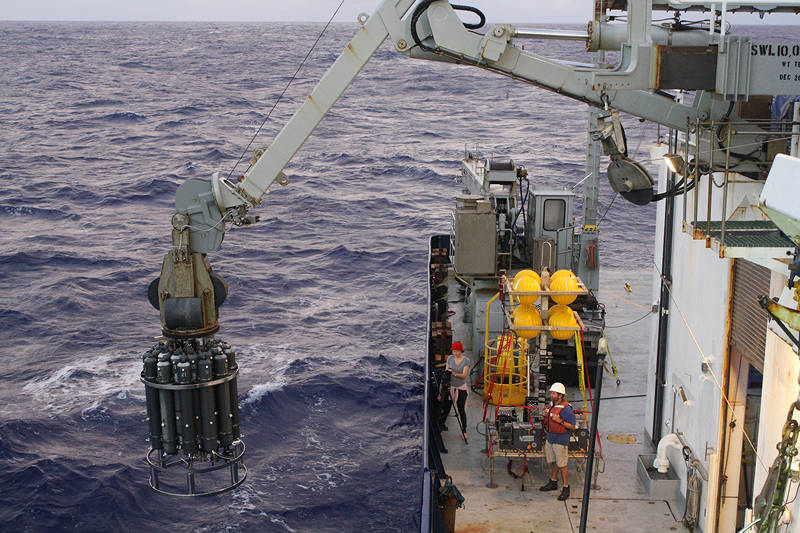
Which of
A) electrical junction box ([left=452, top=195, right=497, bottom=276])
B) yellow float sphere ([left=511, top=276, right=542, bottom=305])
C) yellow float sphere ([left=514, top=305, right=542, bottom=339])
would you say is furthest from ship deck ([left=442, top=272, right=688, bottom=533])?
electrical junction box ([left=452, top=195, right=497, bottom=276])

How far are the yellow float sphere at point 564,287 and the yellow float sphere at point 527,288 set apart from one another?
275mm

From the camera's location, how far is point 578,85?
33.1 feet

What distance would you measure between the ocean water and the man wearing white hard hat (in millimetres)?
5148

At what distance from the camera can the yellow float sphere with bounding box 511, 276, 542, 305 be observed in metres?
14.1

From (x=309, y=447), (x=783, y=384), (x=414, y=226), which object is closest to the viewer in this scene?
(x=783, y=384)

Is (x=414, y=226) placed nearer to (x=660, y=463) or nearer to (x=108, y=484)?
(x=108, y=484)

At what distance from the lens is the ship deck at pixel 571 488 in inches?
486

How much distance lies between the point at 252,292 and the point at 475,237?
14933mm

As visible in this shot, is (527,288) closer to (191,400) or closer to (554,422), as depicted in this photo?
(554,422)

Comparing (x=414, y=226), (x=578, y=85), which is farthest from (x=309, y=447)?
(x=414, y=226)

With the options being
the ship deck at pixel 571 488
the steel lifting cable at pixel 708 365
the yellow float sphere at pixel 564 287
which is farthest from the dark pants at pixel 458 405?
the steel lifting cable at pixel 708 365

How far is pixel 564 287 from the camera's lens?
46.9 ft

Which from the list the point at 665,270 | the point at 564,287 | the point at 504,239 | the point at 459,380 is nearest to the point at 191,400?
the point at 459,380

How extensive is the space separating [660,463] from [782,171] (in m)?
6.23
